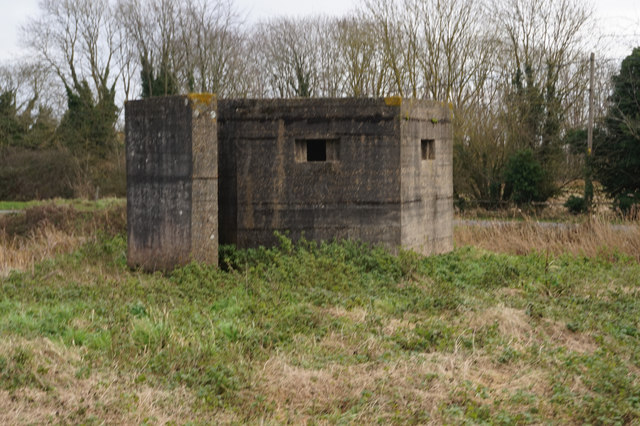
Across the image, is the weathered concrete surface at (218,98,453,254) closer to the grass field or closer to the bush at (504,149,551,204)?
the grass field

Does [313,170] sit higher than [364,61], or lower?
lower

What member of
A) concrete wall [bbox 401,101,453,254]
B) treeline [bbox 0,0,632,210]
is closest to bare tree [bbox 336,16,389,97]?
treeline [bbox 0,0,632,210]

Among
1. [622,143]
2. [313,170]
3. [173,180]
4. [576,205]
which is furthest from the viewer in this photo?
[576,205]

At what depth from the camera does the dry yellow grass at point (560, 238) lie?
11.9 metres

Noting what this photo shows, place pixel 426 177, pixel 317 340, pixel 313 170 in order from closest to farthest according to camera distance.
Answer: pixel 317 340
pixel 313 170
pixel 426 177

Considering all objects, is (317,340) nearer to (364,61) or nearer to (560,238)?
(560,238)

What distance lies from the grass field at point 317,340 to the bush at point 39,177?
21.1 m

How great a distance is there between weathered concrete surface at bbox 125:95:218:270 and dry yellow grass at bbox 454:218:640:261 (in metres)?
5.58

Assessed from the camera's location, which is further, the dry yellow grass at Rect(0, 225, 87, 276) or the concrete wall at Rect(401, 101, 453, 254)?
the concrete wall at Rect(401, 101, 453, 254)

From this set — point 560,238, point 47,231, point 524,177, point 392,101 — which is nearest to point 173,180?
point 392,101

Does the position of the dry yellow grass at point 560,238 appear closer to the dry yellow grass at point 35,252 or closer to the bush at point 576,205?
the dry yellow grass at point 35,252

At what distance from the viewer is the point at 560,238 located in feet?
43.8

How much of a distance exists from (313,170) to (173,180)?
6.05ft

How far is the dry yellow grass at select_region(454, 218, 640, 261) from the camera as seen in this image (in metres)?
11.9
